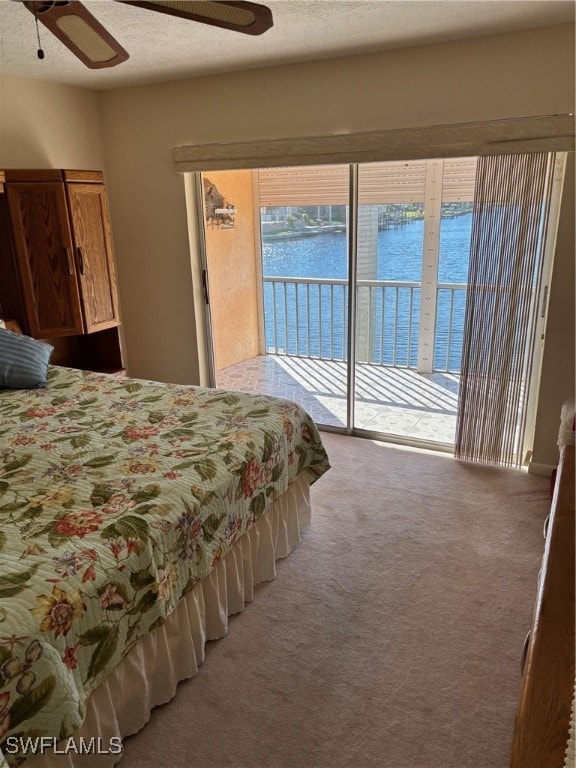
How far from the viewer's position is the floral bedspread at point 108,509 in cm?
132

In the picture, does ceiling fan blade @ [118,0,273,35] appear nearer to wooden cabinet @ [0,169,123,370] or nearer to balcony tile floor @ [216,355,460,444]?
wooden cabinet @ [0,169,123,370]

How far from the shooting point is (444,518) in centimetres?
287

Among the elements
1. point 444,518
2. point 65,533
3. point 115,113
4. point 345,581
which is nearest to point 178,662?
point 65,533

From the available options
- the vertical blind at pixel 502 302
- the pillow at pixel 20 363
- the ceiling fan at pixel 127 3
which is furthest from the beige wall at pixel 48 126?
the vertical blind at pixel 502 302

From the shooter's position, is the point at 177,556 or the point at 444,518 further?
the point at 444,518

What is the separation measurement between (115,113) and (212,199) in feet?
3.85

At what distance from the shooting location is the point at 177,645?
1.87 m

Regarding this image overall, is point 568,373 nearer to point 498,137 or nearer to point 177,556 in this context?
point 498,137

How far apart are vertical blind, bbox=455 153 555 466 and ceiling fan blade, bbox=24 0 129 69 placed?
2.01 m

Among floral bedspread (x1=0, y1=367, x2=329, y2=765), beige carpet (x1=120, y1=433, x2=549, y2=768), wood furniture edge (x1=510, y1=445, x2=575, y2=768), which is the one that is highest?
wood furniture edge (x1=510, y1=445, x2=575, y2=768)

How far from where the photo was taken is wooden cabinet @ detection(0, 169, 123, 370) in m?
3.40

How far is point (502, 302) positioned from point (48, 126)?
10.6 ft

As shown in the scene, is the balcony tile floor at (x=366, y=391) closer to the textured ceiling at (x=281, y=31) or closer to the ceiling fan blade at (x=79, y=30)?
the textured ceiling at (x=281, y=31)

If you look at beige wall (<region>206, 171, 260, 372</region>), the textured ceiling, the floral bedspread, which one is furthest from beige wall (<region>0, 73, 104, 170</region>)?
the floral bedspread
